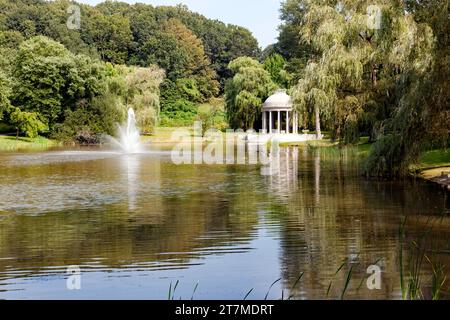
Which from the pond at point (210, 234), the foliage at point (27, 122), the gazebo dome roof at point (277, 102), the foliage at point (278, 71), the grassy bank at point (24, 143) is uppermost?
the foliage at point (278, 71)

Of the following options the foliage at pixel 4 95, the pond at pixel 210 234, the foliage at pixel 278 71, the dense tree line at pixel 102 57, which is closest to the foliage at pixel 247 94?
the foliage at pixel 278 71

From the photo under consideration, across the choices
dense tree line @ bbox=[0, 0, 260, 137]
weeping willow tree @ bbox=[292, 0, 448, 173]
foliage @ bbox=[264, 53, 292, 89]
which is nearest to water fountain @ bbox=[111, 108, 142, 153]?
dense tree line @ bbox=[0, 0, 260, 137]

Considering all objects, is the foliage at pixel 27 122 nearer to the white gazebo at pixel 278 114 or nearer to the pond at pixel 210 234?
the white gazebo at pixel 278 114

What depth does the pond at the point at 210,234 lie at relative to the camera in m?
7.71

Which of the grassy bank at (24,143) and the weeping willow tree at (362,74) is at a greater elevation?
the weeping willow tree at (362,74)

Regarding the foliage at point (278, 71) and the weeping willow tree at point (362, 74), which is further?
the foliage at point (278, 71)

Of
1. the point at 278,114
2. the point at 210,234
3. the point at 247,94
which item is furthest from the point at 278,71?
the point at 210,234

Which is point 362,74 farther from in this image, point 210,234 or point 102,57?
point 102,57

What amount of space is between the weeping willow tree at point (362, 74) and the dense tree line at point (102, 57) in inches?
1091

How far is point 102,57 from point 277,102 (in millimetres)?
41765

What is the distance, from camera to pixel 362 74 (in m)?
23.9

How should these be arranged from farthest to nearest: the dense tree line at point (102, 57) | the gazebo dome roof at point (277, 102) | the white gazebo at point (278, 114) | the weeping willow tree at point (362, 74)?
the white gazebo at point (278, 114) < the gazebo dome roof at point (277, 102) < the dense tree line at point (102, 57) < the weeping willow tree at point (362, 74)

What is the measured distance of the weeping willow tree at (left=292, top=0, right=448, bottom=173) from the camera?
18516 mm
